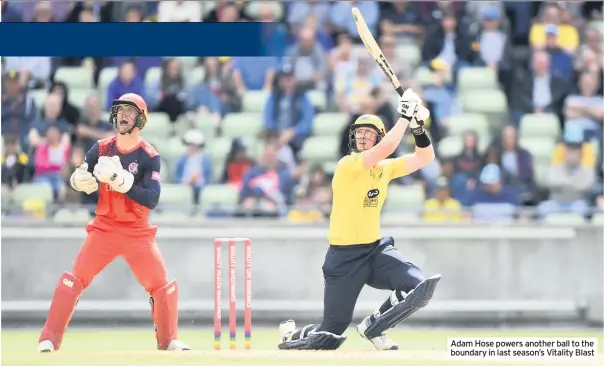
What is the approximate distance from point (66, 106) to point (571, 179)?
5.72m

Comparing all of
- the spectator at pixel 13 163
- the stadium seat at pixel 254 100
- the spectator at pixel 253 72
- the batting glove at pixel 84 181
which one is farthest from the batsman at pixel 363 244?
the spectator at pixel 253 72

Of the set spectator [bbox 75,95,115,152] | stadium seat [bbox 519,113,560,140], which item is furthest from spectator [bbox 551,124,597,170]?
spectator [bbox 75,95,115,152]

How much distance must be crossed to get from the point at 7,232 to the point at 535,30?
6.99 meters

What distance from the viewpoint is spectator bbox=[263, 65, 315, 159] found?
16094 millimetres

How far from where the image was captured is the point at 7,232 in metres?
14.3

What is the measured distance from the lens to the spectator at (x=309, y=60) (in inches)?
658

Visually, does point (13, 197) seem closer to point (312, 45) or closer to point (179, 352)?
point (312, 45)

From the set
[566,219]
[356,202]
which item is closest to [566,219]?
[566,219]

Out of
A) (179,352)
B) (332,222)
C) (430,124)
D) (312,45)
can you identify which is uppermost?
(312,45)

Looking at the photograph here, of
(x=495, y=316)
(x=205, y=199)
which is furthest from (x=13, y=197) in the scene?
(x=495, y=316)

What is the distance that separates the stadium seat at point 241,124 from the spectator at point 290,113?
0.48 feet

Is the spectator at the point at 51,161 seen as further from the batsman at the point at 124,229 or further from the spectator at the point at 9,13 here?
the batsman at the point at 124,229

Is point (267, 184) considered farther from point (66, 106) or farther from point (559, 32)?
point (559, 32)

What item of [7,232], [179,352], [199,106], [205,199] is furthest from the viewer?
[199,106]
